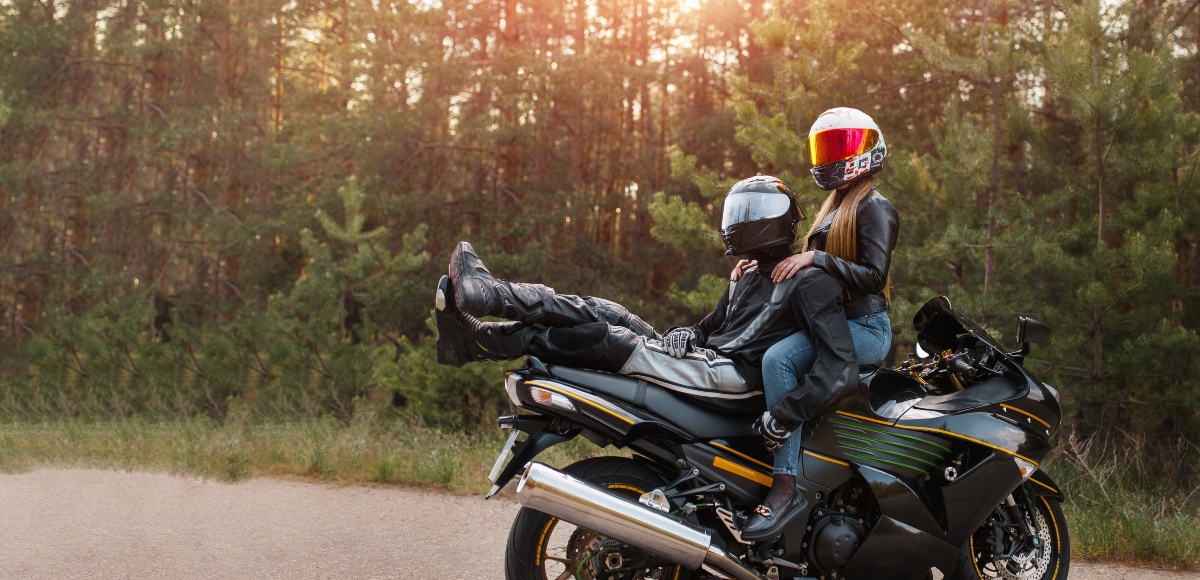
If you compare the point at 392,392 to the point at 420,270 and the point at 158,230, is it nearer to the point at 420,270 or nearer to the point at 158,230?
the point at 420,270

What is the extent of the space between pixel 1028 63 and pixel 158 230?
620 inches

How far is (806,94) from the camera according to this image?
1138 cm

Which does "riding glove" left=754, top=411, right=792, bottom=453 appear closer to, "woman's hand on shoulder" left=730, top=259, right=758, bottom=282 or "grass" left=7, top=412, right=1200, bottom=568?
"woman's hand on shoulder" left=730, top=259, right=758, bottom=282

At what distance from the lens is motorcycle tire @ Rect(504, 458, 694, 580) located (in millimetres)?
3617

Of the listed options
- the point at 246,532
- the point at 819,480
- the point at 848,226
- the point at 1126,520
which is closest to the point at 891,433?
the point at 819,480

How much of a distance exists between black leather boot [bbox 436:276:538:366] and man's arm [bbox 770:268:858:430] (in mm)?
1050

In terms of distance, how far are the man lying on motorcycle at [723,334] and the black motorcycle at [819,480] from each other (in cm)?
9

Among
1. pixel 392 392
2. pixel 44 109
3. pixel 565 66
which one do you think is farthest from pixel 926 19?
pixel 44 109

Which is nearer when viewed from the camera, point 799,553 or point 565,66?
point 799,553

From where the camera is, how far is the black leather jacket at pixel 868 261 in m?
3.77

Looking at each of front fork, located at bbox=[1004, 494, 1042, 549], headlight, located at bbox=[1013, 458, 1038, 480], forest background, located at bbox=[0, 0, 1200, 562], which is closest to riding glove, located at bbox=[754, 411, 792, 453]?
headlight, located at bbox=[1013, 458, 1038, 480]

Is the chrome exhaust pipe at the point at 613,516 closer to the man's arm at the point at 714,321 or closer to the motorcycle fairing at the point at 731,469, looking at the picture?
the motorcycle fairing at the point at 731,469

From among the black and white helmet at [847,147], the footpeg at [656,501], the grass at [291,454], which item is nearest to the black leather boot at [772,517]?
the footpeg at [656,501]

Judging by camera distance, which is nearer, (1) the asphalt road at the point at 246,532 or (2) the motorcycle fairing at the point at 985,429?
(2) the motorcycle fairing at the point at 985,429
